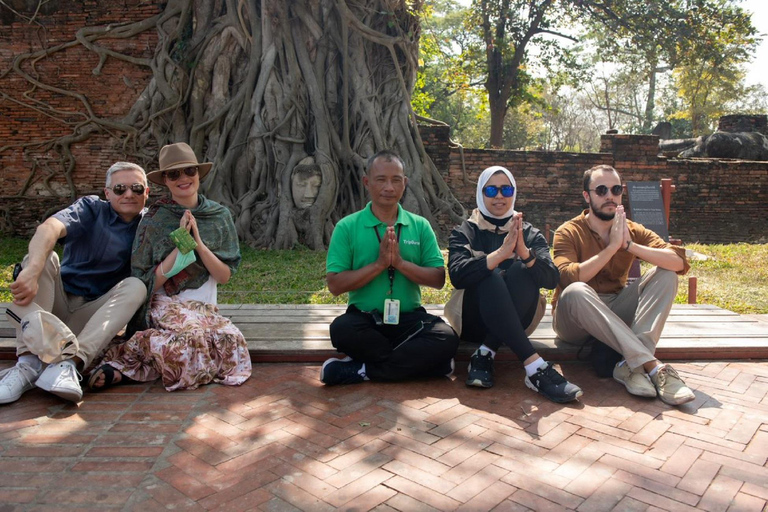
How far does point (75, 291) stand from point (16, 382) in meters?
0.63

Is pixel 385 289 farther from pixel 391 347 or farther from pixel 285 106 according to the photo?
pixel 285 106

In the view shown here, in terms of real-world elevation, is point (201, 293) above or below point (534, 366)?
above

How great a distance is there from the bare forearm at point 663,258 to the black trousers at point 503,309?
0.66 m

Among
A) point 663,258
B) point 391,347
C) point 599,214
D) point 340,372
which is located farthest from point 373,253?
point 663,258

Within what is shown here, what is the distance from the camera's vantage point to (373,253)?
3.56 meters

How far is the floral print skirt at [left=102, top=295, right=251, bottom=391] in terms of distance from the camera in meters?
3.29

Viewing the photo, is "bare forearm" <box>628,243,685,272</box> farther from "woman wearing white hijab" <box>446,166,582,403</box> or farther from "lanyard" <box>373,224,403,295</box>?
"lanyard" <box>373,224,403,295</box>

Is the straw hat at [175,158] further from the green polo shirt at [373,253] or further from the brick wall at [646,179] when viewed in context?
the brick wall at [646,179]

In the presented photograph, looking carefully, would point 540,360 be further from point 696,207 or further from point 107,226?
point 696,207

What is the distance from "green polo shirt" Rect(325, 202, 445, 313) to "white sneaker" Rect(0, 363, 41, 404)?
5.32 feet

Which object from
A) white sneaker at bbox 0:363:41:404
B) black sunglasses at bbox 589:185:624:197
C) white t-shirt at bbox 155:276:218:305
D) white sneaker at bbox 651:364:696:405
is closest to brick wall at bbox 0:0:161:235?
white t-shirt at bbox 155:276:218:305

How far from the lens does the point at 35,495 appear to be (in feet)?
7.11

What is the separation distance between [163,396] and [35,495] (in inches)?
40.4

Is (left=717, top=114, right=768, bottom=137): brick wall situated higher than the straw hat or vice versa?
(left=717, top=114, right=768, bottom=137): brick wall
